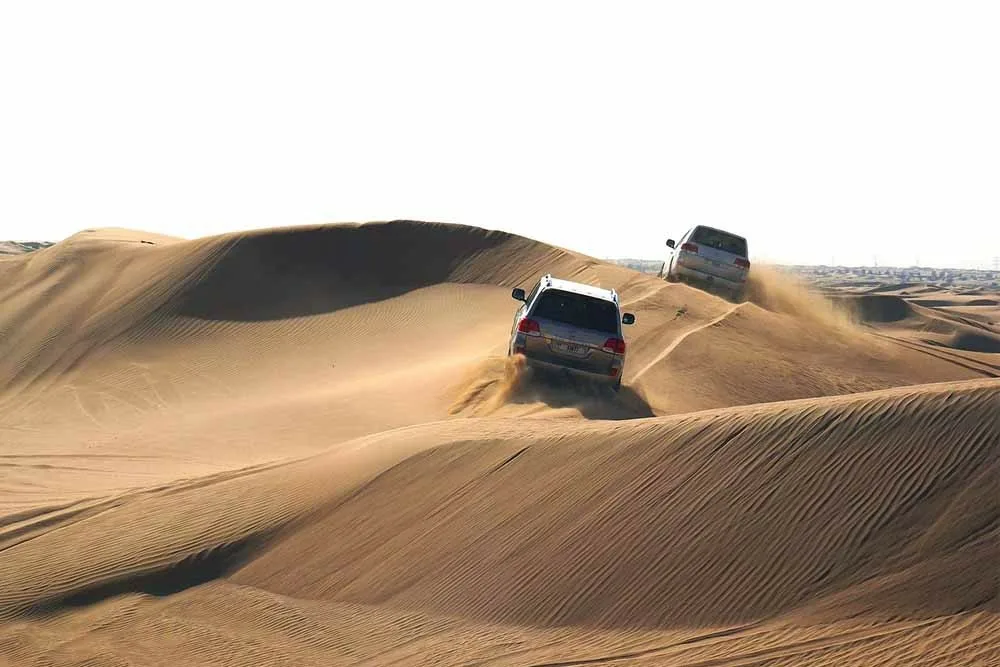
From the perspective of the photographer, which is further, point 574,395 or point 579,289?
point 579,289

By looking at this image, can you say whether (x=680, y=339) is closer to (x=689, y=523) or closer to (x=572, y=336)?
(x=572, y=336)

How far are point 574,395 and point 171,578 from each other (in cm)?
705

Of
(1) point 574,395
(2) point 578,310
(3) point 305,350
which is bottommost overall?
(3) point 305,350

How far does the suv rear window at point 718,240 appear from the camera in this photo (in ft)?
79.6

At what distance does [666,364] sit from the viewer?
58.3 feet

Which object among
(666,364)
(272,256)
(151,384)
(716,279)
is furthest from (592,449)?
(272,256)

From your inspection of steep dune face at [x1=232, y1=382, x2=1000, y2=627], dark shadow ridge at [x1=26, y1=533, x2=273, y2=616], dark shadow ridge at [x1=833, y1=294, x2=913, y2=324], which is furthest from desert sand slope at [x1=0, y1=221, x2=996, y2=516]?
dark shadow ridge at [x1=833, y1=294, x2=913, y2=324]

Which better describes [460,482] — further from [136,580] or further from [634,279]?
[634,279]

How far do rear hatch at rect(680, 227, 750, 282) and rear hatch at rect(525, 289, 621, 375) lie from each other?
33.5ft

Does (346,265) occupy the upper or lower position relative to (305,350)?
upper

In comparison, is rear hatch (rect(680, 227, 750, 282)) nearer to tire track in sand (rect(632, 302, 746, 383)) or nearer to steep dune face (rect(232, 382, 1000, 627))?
tire track in sand (rect(632, 302, 746, 383))

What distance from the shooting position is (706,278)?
24266mm

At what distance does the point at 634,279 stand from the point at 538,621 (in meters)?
18.5

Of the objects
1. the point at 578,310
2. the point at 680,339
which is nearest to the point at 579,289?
the point at 578,310
